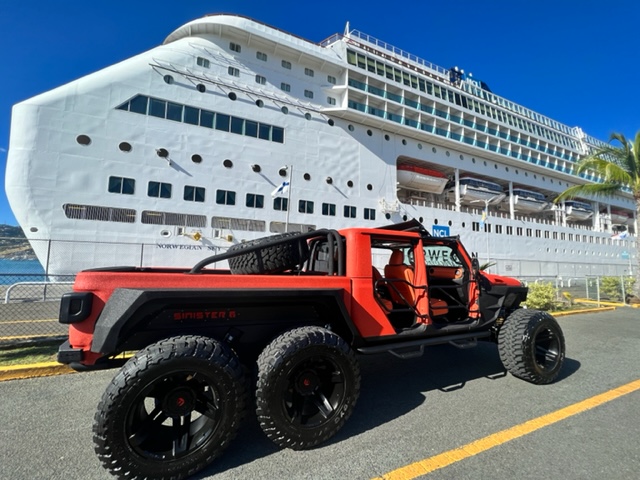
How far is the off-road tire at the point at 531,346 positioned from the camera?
3.48 meters

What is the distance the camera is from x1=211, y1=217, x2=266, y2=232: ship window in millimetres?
14555

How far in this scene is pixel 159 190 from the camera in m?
13.5

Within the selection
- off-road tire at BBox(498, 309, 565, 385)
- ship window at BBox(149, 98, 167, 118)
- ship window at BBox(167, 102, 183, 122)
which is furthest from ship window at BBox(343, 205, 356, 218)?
off-road tire at BBox(498, 309, 565, 385)

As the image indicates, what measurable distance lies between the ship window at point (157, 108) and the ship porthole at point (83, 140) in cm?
286

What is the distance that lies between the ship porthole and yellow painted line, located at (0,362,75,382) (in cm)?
1197

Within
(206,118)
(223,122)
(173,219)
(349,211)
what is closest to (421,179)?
(349,211)

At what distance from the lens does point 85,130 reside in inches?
487

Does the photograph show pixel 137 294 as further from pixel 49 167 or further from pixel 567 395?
pixel 49 167

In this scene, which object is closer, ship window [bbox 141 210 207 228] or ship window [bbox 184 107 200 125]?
ship window [bbox 141 210 207 228]

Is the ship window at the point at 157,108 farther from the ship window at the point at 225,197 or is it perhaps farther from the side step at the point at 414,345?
the side step at the point at 414,345

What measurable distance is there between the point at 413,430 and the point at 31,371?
4.51 metres

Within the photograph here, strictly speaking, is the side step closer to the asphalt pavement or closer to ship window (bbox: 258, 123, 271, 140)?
the asphalt pavement

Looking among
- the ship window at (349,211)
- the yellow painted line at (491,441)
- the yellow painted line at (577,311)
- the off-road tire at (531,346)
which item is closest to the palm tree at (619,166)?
the yellow painted line at (577,311)

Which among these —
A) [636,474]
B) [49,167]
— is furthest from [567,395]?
[49,167]
